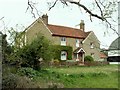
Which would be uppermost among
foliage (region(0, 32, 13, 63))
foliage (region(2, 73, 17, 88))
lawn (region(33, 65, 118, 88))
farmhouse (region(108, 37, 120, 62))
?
foliage (region(0, 32, 13, 63))

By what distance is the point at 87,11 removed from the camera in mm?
4707

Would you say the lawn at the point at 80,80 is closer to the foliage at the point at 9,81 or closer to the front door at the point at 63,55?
the foliage at the point at 9,81

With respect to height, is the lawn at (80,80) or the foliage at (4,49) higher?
the foliage at (4,49)

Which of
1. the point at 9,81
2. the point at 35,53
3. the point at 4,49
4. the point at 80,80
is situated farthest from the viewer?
the point at 35,53

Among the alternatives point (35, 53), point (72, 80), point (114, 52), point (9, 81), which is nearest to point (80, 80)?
point (72, 80)

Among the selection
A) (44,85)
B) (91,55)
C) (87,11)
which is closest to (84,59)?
(91,55)

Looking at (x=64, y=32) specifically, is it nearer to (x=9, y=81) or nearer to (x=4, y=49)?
(x=4, y=49)

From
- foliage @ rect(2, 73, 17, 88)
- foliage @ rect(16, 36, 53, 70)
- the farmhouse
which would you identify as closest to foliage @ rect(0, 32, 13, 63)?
foliage @ rect(2, 73, 17, 88)

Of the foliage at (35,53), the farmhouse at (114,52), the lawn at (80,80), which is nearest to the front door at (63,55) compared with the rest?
the foliage at (35,53)

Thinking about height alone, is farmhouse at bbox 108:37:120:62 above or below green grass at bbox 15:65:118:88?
above

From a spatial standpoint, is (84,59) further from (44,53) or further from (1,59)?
(1,59)

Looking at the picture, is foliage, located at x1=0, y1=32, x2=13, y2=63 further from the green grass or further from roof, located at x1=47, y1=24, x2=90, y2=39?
roof, located at x1=47, y1=24, x2=90, y2=39

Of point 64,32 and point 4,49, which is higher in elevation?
point 64,32

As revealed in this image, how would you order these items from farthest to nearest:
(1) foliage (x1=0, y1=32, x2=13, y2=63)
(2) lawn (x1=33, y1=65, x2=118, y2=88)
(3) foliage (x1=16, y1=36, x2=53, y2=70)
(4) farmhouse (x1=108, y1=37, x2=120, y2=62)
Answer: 1. (3) foliage (x1=16, y1=36, x2=53, y2=70)
2. (2) lawn (x1=33, y1=65, x2=118, y2=88)
3. (1) foliage (x1=0, y1=32, x2=13, y2=63)
4. (4) farmhouse (x1=108, y1=37, x2=120, y2=62)
